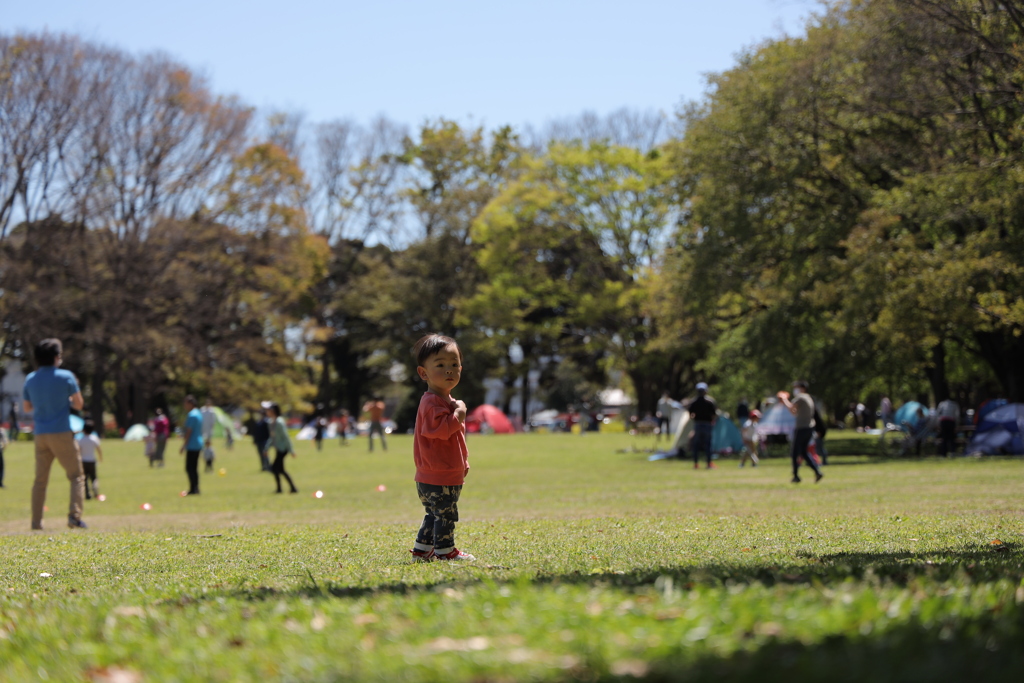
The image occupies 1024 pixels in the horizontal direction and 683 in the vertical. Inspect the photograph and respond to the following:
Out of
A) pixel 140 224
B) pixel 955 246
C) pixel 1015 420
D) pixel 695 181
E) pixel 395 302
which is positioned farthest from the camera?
pixel 395 302

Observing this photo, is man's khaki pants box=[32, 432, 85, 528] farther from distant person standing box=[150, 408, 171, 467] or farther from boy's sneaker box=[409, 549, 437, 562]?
distant person standing box=[150, 408, 171, 467]

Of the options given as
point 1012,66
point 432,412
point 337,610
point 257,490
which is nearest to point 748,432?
point 1012,66

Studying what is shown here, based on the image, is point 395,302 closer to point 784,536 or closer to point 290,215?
point 290,215

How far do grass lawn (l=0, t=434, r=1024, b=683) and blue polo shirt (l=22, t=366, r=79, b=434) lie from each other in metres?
1.25

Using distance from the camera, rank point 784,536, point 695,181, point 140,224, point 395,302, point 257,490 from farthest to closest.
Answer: point 395,302, point 140,224, point 695,181, point 257,490, point 784,536

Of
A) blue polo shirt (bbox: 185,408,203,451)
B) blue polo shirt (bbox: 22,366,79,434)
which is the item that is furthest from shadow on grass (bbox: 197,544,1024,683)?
blue polo shirt (bbox: 185,408,203,451)

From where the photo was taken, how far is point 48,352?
11.8 metres

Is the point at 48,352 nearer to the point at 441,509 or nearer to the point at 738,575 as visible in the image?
the point at 441,509

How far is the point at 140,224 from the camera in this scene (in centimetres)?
4950

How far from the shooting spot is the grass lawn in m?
3.70

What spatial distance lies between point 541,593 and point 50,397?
28.5ft

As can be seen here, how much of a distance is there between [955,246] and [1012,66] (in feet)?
17.9

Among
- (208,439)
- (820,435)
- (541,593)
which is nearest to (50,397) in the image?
(541,593)

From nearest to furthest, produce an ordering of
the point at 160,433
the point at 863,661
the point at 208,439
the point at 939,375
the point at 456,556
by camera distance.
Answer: the point at 863,661 → the point at 456,556 → the point at 208,439 → the point at 160,433 → the point at 939,375
